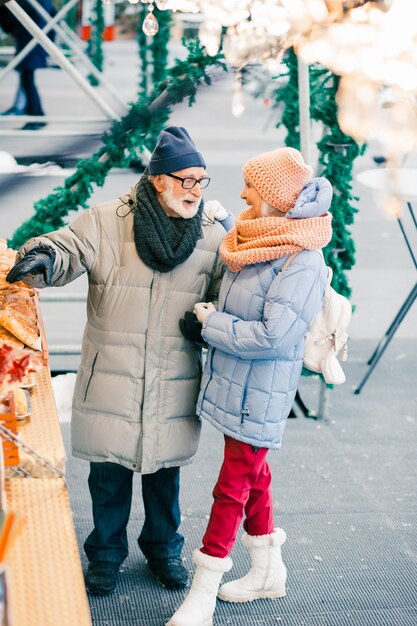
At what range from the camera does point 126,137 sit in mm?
4609

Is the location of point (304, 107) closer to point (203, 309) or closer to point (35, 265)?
point (203, 309)

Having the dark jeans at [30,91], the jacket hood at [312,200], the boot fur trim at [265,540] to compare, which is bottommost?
the dark jeans at [30,91]

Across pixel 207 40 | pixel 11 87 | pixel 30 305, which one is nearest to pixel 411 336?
pixel 207 40

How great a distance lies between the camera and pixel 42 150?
7.06 meters

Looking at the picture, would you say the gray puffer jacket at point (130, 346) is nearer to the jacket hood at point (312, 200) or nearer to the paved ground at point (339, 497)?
the jacket hood at point (312, 200)

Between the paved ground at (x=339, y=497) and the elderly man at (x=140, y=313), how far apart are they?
0.49 metres

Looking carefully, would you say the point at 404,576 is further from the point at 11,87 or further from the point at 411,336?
the point at 11,87

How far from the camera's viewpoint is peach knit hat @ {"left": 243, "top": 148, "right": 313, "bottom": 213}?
9.48 feet

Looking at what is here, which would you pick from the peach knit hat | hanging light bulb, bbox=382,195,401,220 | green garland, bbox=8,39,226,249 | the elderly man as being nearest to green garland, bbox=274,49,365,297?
green garland, bbox=8,39,226,249

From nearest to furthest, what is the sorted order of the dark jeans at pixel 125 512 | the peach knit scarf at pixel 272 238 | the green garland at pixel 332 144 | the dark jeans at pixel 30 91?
the peach knit scarf at pixel 272 238 < the dark jeans at pixel 125 512 < the green garland at pixel 332 144 < the dark jeans at pixel 30 91

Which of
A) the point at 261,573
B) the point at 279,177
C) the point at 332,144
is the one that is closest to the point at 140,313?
the point at 279,177

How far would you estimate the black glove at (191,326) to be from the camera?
9.91 ft

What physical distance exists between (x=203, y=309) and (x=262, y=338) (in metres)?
0.24

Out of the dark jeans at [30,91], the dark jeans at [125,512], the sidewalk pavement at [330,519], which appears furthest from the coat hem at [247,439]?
the dark jeans at [30,91]
